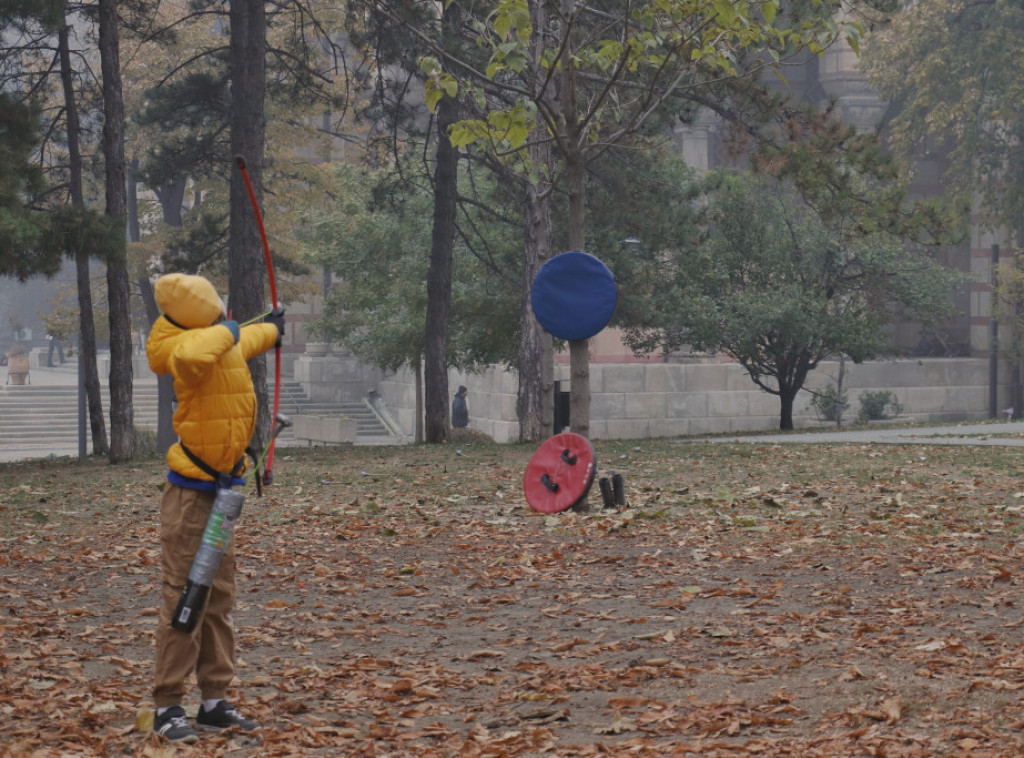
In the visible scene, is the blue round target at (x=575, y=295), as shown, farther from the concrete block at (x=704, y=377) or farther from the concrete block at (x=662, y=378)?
the concrete block at (x=704, y=377)

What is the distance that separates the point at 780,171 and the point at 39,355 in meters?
63.1

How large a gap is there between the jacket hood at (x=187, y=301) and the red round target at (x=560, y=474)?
19.8ft

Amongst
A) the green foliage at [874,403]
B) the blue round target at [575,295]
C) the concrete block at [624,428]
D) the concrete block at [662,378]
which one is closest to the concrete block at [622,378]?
the concrete block at [662,378]

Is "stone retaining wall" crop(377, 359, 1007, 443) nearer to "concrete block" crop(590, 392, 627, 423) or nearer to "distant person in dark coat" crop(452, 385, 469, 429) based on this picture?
"concrete block" crop(590, 392, 627, 423)

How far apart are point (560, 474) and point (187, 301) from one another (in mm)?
6500

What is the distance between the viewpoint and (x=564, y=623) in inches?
304

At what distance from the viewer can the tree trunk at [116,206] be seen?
19391mm

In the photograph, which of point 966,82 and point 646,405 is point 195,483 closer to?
point 646,405

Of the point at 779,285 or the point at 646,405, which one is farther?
the point at 646,405

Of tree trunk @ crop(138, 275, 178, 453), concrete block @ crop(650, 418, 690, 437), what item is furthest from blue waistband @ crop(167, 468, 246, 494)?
concrete block @ crop(650, 418, 690, 437)

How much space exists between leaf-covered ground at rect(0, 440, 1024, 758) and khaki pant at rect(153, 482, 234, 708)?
228 millimetres

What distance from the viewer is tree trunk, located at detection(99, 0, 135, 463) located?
19.4 meters

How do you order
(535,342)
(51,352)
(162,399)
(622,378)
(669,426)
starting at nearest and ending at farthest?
1. (535,342)
2. (162,399)
3. (622,378)
4. (669,426)
5. (51,352)

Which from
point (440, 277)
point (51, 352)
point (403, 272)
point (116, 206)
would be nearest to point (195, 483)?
point (116, 206)
